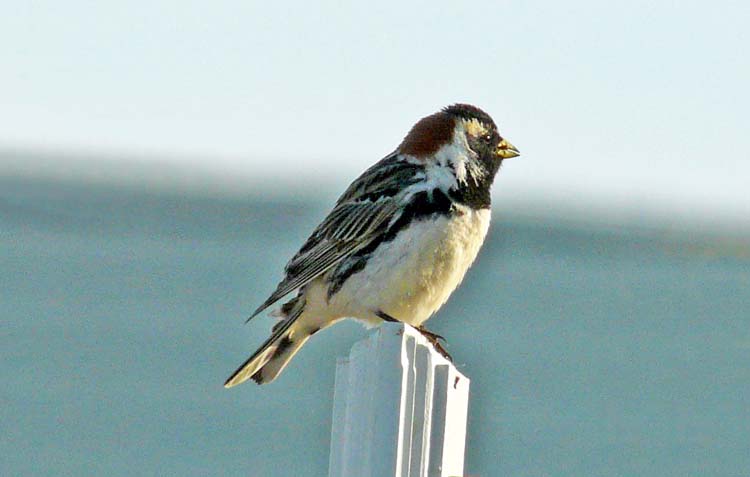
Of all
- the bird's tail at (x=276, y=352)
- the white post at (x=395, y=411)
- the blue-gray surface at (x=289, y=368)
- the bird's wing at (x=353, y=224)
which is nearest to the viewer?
the white post at (x=395, y=411)

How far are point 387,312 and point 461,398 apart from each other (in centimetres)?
202

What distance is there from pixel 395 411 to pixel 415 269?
7.00 ft

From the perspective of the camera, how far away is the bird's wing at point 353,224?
5879 mm

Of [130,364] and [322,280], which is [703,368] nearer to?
[130,364]

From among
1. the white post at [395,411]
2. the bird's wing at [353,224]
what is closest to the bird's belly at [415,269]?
the bird's wing at [353,224]

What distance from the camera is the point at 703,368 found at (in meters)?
9.66

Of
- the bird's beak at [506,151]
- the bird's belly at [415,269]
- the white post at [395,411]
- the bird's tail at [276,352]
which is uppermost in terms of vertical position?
the bird's beak at [506,151]

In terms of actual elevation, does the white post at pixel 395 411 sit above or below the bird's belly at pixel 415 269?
below

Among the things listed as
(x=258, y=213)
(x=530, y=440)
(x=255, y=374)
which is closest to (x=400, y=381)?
(x=255, y=374)

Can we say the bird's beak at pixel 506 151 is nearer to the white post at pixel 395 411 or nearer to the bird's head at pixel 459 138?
the bird's head at pixel 459 138

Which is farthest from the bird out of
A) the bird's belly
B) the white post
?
the white post

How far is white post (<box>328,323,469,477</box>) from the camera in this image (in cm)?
358

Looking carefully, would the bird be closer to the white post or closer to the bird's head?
the bird's head

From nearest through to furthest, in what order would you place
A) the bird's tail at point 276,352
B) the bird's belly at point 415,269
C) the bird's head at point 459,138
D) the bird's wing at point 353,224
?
the bird's tail at point 276,352 < the bird's belly at point 415,269 < the bird's wing at point 353,224 < the bird's head at point 459,138
